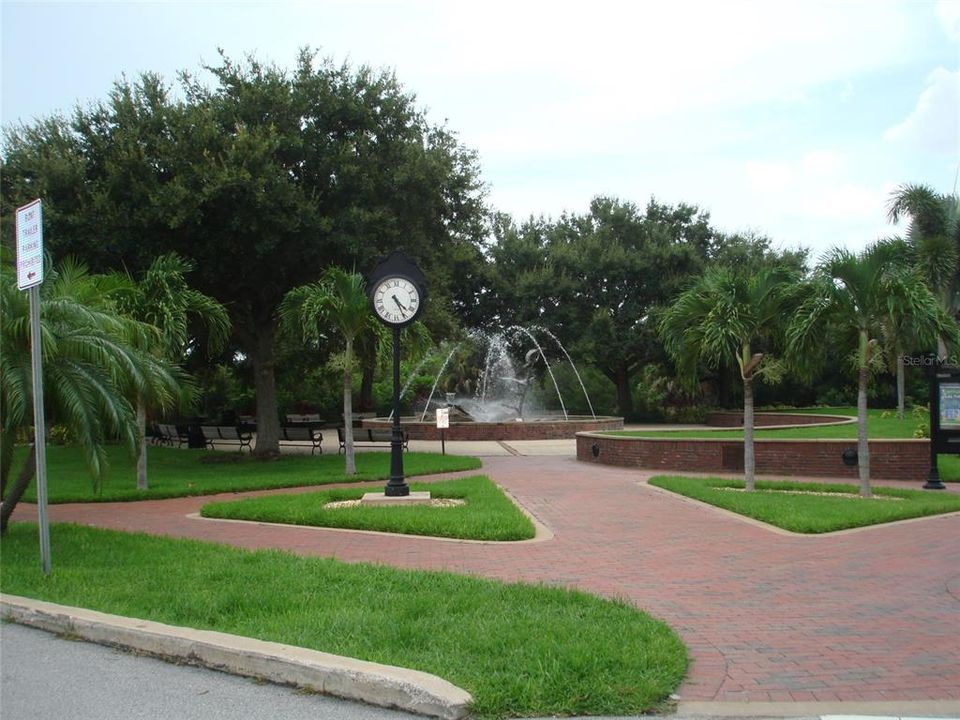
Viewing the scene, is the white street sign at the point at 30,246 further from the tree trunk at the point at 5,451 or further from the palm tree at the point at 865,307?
the palm tree at the point at 865,307

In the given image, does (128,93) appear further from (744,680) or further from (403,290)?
(744,680)

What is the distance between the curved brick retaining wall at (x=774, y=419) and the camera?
2980 centimetres

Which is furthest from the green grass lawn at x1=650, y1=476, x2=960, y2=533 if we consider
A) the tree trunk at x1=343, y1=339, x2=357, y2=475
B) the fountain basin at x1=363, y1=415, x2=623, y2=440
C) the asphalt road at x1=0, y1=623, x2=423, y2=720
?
the fountain basin at x1=363, y1=415, x2=623, y2=440

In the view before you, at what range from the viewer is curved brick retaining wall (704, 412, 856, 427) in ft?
97.8

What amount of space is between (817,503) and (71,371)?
9.90 meters

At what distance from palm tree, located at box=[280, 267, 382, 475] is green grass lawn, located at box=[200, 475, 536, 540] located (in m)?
4.05

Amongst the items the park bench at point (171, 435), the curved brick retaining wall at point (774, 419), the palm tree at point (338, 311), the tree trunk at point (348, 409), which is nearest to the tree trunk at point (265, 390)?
the park bench at point (171, 435)

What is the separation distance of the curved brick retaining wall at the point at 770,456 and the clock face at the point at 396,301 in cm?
765

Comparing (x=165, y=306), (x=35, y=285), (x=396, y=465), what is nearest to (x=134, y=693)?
(x=35, y=285)

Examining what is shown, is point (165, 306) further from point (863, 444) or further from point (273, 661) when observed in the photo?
point (863, 444)

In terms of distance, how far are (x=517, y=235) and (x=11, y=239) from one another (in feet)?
80.5

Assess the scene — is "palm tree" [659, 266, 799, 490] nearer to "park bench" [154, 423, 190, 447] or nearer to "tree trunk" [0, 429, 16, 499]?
"tree trunk" [0, 429, 16, 499]

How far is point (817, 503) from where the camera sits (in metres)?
12.4

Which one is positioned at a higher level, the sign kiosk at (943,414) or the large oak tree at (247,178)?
the large oak tree at (247,178)
